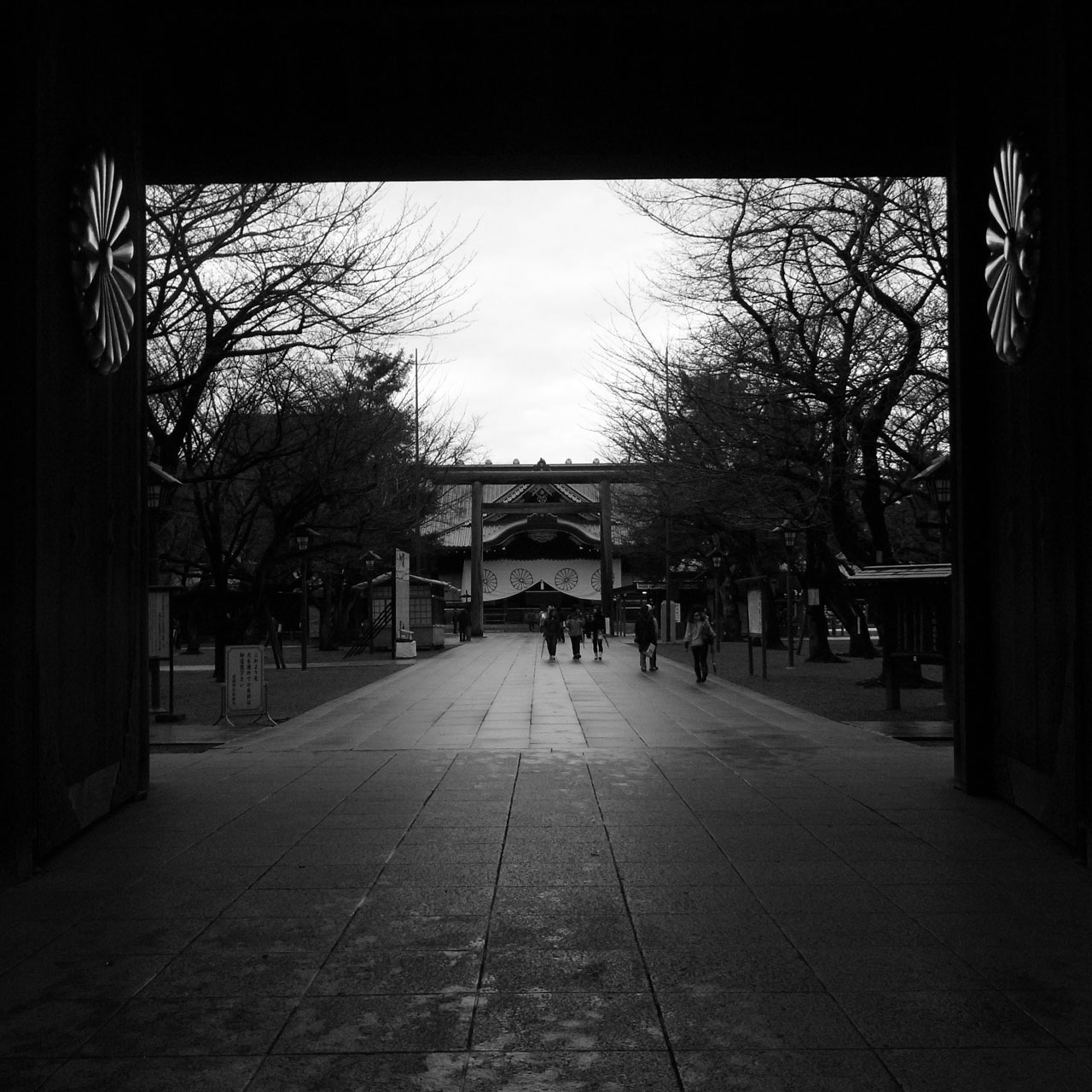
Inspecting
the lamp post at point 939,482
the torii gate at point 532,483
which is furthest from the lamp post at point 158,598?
the torii gate at point 532,483

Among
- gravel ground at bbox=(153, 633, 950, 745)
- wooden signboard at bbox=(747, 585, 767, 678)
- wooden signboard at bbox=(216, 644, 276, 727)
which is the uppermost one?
wooden signboard at bbox=(747, 585, 767, 678)

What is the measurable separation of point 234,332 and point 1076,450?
40.2 ft

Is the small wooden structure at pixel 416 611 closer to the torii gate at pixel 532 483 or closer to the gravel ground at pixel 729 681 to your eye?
the gravel ground at pixel 729 681

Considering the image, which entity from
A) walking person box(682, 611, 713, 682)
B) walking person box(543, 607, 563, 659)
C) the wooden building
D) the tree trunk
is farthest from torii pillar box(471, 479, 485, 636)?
the wooden building

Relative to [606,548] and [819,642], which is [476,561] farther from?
[819,642]

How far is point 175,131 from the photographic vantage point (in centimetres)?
837

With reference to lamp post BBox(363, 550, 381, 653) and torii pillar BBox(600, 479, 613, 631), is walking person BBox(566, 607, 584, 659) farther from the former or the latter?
torii pillar BBox(600, 479, 613, 631)

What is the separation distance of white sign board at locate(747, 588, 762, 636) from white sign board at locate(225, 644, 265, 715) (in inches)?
398

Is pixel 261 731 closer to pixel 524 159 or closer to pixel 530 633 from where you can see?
pixel 524 159

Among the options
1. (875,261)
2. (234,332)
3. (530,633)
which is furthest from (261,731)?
(530,633)

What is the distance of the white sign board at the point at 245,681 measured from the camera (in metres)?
14.2

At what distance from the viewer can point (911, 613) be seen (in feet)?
45.7

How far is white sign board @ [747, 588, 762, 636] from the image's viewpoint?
2120 centimetres

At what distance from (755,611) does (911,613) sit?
756cm
